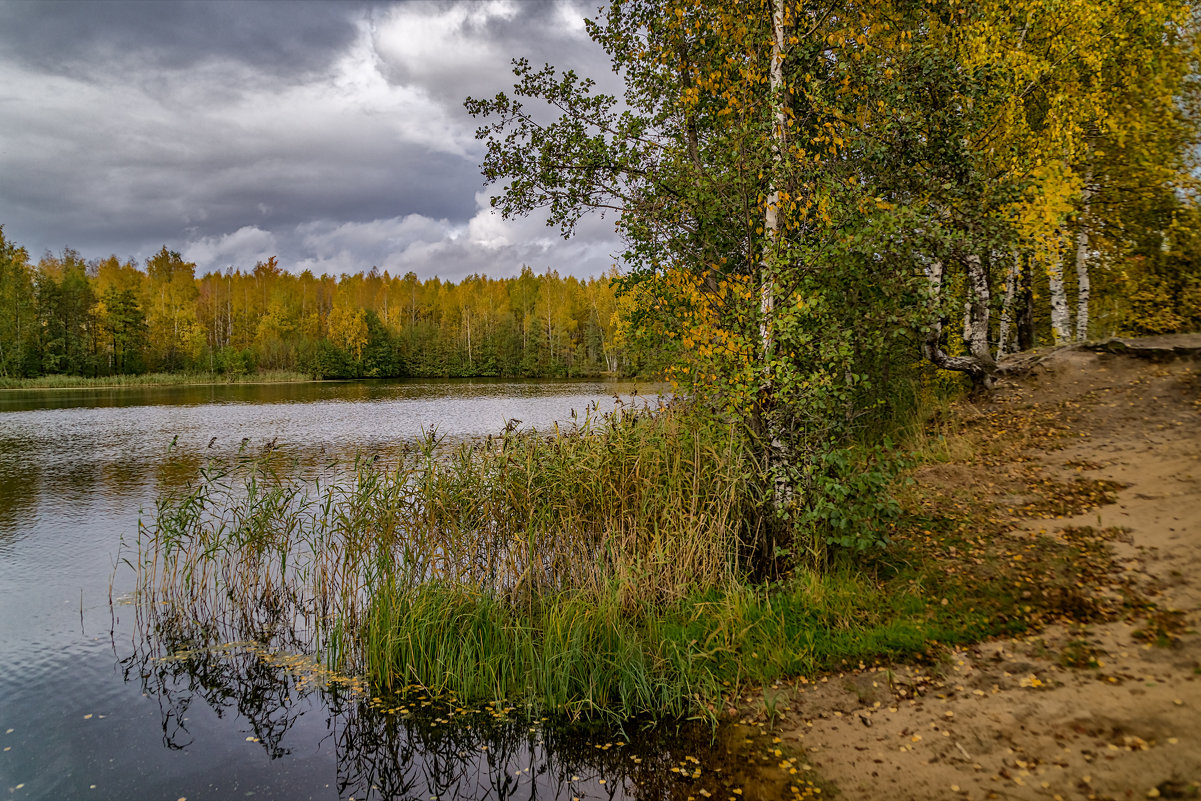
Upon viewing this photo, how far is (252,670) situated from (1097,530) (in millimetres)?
9113

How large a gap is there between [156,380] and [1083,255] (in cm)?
6243

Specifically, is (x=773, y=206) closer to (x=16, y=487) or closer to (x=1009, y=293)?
(x=1009, y=293)

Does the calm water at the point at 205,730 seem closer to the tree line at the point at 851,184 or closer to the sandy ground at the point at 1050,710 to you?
the sandy ground at the point at 1050,710

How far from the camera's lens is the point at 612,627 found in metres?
6.11

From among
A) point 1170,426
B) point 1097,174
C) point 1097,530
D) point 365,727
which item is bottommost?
point 365,727

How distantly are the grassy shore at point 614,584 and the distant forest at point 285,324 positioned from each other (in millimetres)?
49342

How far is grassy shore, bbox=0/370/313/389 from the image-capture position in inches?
1991

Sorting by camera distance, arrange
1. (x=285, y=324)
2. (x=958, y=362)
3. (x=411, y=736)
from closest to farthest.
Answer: (x=411, y=736), (x=958, y=362), (x=285, y=324)

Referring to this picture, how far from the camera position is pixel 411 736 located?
18.2 feet

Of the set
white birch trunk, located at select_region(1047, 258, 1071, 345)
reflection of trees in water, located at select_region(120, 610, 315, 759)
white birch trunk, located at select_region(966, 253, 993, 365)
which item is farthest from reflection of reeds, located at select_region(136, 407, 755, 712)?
white birch trunk, located at select_region(1047, 258, 1071, 345)

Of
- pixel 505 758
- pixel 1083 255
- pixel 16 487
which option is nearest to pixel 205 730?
pixel 505 758

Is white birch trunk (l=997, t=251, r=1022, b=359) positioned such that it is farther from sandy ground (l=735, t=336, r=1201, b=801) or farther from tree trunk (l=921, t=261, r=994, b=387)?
sandy ground (l=735, t=336, r=1201, b=801)

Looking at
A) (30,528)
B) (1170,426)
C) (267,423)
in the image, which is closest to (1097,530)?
(1170,426)

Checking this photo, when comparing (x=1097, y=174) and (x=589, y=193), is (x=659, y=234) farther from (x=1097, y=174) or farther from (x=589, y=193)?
(x=1097, y=174)
